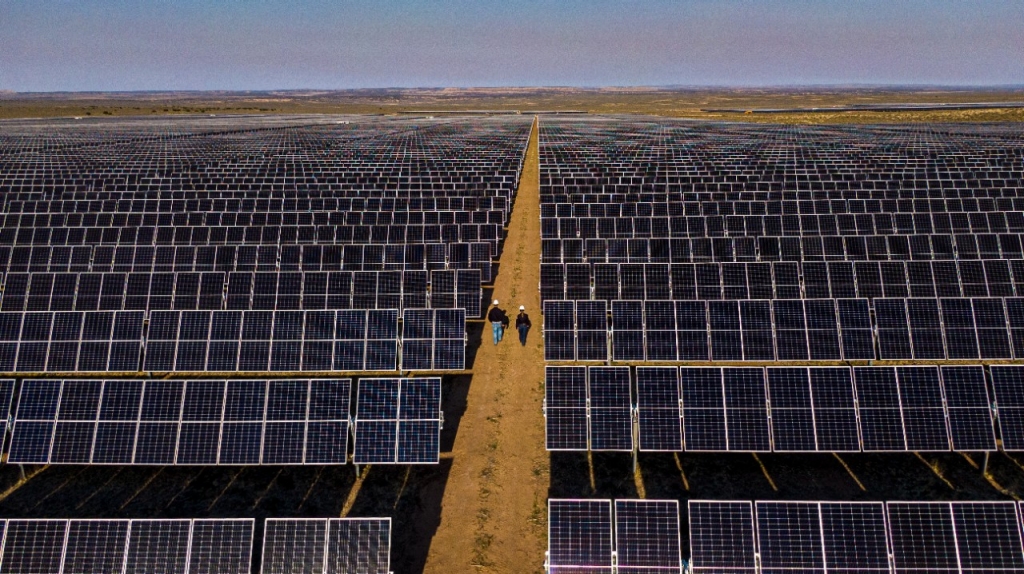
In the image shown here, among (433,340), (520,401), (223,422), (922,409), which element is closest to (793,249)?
(922,409)

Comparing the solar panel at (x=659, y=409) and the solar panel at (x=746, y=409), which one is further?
the solar panel at (x=659, y=409)

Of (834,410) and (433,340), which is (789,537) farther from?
(433,340)

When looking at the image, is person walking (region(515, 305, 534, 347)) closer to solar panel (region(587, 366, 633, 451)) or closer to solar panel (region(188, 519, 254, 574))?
solar panel (region(587, 366, 633, 451))

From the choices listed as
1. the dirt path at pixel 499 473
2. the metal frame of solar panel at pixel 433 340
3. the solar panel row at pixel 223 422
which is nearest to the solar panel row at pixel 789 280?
the dirt path at pixel 499 473

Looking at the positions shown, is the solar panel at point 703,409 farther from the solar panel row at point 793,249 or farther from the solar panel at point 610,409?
the solar panel row at point 793,249

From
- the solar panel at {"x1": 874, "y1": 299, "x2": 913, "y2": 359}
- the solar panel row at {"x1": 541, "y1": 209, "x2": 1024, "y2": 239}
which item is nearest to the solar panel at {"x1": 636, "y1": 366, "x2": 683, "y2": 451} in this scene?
the solar panel at {"x1": 874, "y1": 299, "x2": 913, "y2": 359}

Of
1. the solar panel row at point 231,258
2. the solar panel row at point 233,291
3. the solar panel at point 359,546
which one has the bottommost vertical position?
the solar panel at point 359,546
